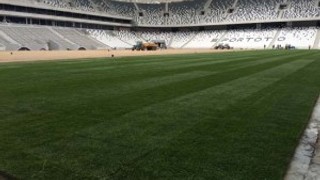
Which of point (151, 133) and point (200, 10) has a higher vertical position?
point (200, 10)

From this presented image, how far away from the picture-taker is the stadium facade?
7325 centimetres

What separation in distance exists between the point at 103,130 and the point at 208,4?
105322mm

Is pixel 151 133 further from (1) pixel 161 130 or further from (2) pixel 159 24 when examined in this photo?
(2) pixel 159 24

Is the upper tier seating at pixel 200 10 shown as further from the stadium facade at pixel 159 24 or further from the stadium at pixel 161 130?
the stadium at pixel 161 130

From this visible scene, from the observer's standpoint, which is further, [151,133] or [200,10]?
[200,10]

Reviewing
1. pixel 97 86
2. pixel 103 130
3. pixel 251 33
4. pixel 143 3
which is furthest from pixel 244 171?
pixel 143 3

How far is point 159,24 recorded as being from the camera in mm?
112250

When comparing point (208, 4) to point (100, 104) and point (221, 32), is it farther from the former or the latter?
point (100, 104)

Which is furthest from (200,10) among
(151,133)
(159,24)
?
(151,133)

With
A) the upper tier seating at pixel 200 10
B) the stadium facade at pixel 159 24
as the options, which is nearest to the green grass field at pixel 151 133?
the stadium facade at pixel 159 24

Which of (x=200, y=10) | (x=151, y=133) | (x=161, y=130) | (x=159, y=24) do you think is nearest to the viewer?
(x=151, y=133)

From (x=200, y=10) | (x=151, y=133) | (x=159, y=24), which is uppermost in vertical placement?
(x=200, y=10)

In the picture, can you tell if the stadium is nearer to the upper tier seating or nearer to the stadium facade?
the stadium facade

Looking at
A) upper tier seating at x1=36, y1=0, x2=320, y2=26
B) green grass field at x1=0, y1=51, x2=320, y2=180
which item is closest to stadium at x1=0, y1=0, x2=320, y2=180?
green grass field at x1=0, y1=51, x2=320, y2=180
